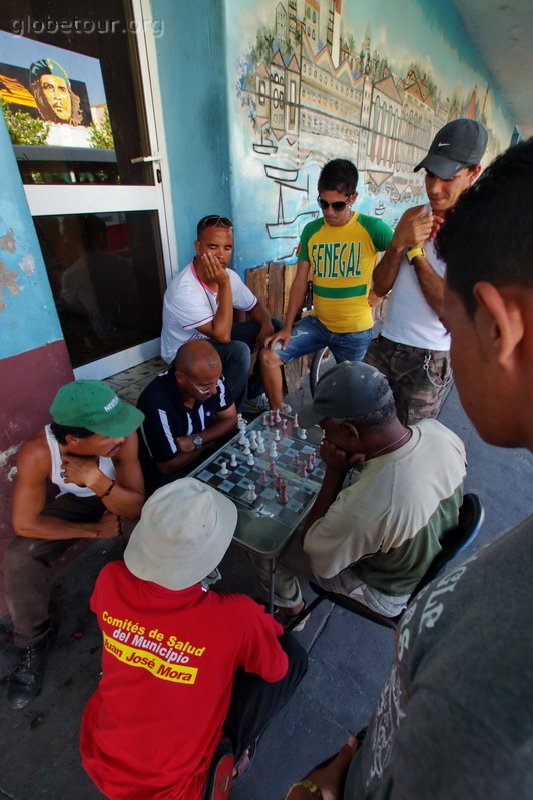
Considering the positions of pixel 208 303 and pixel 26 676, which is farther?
pixel 208 303

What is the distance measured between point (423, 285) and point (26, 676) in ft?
10.9

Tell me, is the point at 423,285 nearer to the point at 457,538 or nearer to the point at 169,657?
the point at 457,538

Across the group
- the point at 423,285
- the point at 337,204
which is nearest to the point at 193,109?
the point at 337,204

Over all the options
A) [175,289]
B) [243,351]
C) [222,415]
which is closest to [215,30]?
[175,289]

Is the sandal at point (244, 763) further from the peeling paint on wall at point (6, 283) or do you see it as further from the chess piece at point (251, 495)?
the peeling paint on wall at point (6, 283)

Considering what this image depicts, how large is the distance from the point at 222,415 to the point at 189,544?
165 cm

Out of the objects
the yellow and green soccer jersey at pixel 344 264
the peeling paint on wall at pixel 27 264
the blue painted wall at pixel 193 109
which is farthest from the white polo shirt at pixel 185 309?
the peeling paint on wall at pixel 27 264

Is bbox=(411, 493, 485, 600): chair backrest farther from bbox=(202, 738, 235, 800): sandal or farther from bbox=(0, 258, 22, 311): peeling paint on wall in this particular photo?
bbox=(0, 258, 22, 311): peeling paint on wall

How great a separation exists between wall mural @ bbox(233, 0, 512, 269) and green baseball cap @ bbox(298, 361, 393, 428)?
8.53 feet

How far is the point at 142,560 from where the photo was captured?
1271 mm

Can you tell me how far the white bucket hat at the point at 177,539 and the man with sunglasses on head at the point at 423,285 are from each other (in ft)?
6.88

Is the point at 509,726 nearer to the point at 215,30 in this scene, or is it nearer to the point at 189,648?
the point at 189,648

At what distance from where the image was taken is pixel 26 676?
1974 millimetres

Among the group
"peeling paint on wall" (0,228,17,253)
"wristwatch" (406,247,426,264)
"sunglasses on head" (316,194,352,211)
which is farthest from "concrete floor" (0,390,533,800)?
"sunglasses on head" (316,194,352,211)
